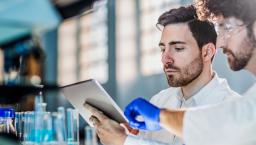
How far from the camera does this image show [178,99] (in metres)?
1.94

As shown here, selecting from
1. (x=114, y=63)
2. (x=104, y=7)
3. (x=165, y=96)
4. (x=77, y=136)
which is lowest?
(x=77, y=136)

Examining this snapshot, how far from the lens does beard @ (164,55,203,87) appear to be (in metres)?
1.89

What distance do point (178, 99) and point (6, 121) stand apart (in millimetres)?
752

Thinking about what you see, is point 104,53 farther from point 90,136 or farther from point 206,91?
point 206,91

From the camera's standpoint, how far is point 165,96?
198 centimetres

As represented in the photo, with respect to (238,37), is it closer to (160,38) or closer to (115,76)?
(160,38)

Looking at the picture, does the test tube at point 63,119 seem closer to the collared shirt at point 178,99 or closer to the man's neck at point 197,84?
the collared shirt at point 178,99

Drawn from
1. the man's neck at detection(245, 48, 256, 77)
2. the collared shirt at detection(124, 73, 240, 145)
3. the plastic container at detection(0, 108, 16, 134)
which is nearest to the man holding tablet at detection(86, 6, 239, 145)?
the collared shirt at detection(124, 73, 240, 145)

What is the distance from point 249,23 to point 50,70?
44.6 inches

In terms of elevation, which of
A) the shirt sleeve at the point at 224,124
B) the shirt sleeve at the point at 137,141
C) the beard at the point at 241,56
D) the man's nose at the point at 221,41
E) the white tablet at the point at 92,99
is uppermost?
the man's nose at the point at 221,41

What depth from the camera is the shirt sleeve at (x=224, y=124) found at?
1629mm

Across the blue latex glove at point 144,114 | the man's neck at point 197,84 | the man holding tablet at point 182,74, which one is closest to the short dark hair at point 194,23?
the man holding tablet at point 182,74

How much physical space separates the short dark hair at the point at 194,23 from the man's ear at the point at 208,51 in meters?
0.01

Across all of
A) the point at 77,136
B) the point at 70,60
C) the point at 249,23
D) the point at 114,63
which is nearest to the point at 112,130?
the point at 77,136
